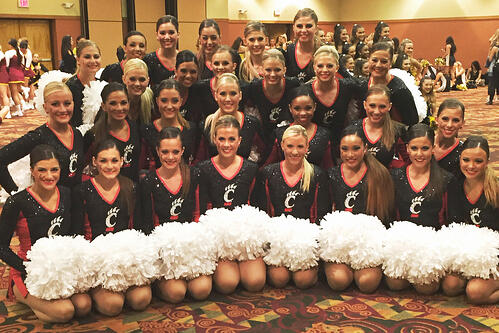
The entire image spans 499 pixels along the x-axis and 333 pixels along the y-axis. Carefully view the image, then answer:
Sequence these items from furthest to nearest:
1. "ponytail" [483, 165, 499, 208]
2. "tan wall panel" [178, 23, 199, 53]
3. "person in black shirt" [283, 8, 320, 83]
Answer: "tan wall panel" [178, 23, 199, 53]
"person in black shirt" [283, 8, 320, 83]
"ponytail" [483, 165, 499, 208]

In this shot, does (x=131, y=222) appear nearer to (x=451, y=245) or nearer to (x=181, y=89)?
(x=181, y=89)

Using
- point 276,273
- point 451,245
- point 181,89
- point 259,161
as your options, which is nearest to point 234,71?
point 181,89

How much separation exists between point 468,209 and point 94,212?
2.06m

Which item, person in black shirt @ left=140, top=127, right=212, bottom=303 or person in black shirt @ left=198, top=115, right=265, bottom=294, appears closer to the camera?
person in black shirt @ left=140, top=127, right=212, bottom=303

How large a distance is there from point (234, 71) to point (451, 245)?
80.5 inches

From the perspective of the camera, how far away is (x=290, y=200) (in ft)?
10.3

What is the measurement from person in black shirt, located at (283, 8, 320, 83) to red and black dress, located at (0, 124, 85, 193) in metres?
1.72

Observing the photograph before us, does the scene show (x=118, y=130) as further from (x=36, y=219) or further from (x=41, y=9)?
(x=41, y=9)

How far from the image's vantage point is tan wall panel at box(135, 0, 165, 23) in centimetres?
1452

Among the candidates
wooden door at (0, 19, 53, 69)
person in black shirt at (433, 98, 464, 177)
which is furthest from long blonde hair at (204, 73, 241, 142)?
wooden door at (0, 19, 53, 69)

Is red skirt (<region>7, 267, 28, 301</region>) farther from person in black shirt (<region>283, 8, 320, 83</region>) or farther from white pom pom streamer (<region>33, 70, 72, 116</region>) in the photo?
person in black shirt (<region>283, 8, 320, 83</region>)

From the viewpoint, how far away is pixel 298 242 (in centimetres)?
287

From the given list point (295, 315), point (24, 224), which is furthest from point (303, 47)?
point (24, 224)

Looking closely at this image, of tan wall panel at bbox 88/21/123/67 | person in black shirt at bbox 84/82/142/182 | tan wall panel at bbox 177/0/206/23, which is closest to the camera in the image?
person in black shirt at bbox 84/82/142/182
